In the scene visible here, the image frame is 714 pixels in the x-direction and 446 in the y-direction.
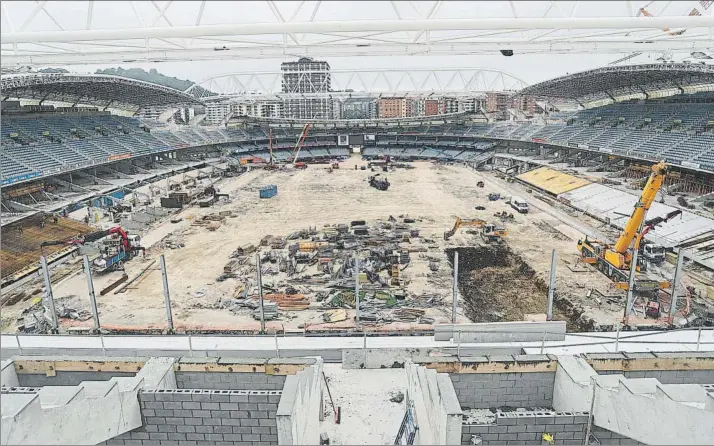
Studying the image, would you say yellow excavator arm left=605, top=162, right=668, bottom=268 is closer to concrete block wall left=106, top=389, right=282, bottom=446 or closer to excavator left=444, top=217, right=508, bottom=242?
excavator left=444, top=217, right=508, bottom=242

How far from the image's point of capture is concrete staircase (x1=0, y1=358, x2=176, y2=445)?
20.6 feet

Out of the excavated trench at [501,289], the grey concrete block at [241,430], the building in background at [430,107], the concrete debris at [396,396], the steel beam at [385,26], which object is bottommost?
the excavated trench at [501,289]

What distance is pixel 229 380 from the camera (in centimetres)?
930

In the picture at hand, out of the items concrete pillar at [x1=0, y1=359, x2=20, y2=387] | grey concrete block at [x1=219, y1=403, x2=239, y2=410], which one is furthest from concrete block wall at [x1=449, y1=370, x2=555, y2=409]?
concrete pillar at [x1=0, y1=359, x2=20, y2=387]

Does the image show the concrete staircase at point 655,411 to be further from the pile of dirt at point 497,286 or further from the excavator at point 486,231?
the excavator at point 486,231

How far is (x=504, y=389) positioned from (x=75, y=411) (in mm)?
7573

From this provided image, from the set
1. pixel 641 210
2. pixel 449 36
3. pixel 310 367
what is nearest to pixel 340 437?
pixel 310 367

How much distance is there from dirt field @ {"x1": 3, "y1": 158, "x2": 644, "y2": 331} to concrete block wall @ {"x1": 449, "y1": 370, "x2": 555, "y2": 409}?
6467 mm

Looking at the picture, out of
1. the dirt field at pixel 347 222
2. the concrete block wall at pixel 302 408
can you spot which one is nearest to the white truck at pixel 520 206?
the dirt field at pixel 347 222

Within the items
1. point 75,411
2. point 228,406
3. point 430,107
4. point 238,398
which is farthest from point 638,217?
point 430,107

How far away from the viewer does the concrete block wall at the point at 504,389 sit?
9148mm

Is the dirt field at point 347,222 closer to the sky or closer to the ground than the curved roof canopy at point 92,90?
closer to the ground

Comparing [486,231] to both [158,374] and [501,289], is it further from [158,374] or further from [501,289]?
[158,374]

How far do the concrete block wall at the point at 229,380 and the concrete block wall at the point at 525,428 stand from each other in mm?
3807
